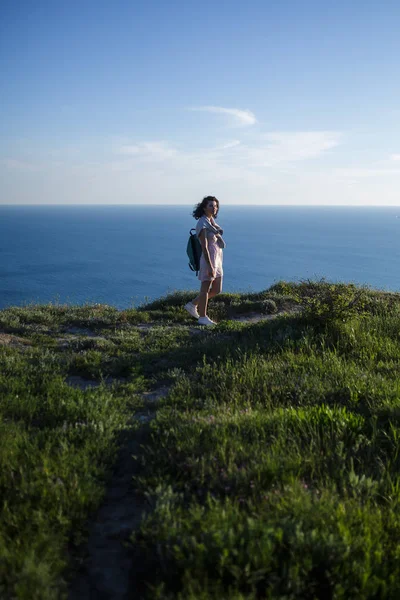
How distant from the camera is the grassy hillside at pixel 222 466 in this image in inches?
105

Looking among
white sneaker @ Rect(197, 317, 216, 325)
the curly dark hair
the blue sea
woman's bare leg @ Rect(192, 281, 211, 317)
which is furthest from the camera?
the blue sea

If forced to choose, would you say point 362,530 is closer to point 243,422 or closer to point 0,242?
point 243,422

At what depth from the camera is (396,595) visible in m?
2.60

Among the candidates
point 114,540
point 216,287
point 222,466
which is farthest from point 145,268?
point 114,540

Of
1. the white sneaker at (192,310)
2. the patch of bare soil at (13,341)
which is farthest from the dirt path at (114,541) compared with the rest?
the white sneaker at (192,310)

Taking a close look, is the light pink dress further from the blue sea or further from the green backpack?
the blue sea

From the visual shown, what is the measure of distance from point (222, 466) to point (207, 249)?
7.49 meters

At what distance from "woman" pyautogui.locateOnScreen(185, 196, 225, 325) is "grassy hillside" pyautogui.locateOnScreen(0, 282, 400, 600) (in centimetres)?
345

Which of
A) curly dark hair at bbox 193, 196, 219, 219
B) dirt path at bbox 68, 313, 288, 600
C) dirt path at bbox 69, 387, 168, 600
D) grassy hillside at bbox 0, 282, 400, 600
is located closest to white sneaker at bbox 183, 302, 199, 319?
curly dark hair at bbox 193, 196, 219, 219

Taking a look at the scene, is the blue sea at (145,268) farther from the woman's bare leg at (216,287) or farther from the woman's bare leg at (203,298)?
the woman's bare leg at (203,298)

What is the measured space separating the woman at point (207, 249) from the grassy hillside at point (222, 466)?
3.45m

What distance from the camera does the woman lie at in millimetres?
10656

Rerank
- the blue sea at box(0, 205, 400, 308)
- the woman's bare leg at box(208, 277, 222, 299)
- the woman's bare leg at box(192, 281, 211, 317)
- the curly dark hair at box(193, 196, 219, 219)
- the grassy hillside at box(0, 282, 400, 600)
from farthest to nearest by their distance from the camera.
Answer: the blue sea at box(0, 205, 400, 308) → the woman's bare leg at box(208, 277, 222, 299) → the woman's bare leg at box(192, 281, 211, 317) → the curly dark hair at box(193, 196, 219, 219) → the grassy hillside at box(0, 282, 400, 600)

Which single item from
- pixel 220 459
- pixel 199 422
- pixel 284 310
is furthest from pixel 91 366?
pixel 284 310
